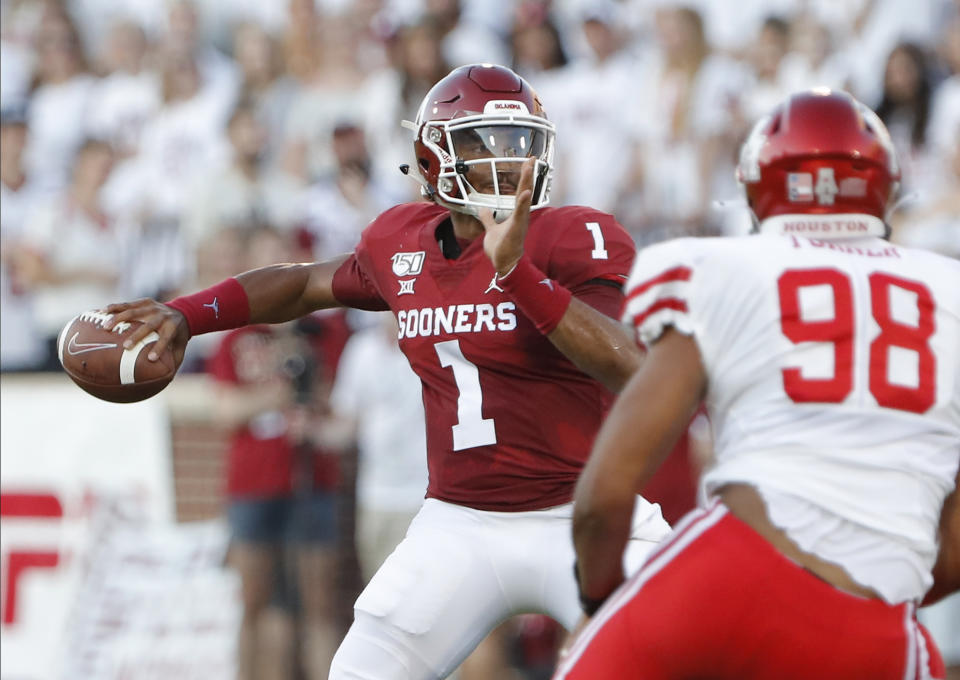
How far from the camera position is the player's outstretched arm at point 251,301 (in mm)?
4055

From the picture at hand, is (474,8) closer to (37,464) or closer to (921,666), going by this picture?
(37,464)

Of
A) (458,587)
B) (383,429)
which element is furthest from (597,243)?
(383,429)

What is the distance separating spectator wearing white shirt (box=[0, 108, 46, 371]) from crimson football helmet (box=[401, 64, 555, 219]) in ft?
15.2

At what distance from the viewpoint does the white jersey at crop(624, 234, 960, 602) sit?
8.32ft

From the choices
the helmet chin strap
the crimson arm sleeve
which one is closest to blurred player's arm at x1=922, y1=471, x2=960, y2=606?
the helmet chin strap

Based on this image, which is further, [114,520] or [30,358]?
[30,358]

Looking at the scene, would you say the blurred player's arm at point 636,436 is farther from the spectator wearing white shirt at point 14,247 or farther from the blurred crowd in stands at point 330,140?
the spectator wearing white shirt at point 14,247

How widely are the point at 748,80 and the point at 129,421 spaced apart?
3.52 meters

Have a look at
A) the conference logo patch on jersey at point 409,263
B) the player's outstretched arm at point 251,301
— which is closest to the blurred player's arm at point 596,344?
the conference logo patch on jersey at point 409,263

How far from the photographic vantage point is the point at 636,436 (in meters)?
2.54

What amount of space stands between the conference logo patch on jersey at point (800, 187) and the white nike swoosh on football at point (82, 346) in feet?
6.34

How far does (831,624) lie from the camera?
8.10ft

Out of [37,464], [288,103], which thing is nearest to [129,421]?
[37,464]

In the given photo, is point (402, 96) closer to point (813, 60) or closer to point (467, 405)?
point (813, 60)
